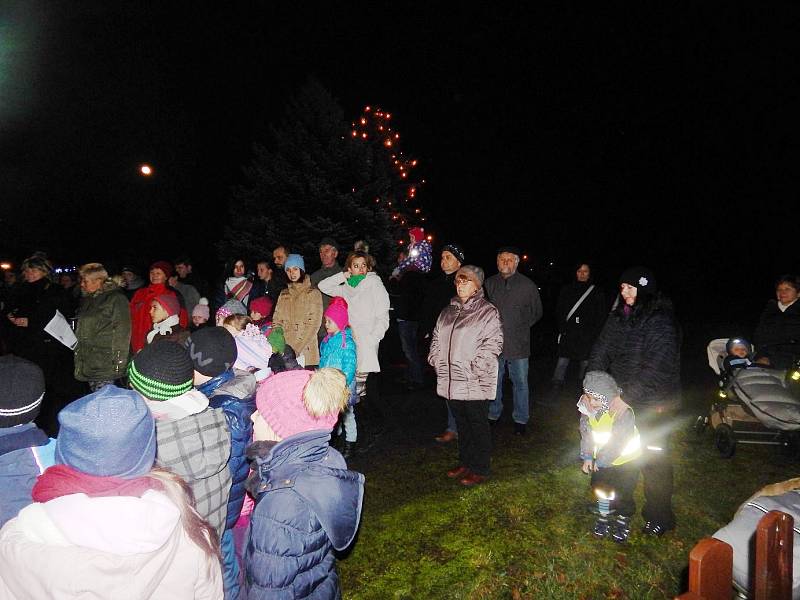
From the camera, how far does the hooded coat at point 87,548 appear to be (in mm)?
1266

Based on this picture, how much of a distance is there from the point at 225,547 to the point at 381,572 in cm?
140

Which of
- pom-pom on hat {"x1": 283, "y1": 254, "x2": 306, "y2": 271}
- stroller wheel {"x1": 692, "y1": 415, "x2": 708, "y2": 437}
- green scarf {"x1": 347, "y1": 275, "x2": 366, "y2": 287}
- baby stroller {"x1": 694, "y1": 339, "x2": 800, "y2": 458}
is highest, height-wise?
pom-pom on hat {"x1": 283, "y1": 254, "x2": 306, "y2": 271}

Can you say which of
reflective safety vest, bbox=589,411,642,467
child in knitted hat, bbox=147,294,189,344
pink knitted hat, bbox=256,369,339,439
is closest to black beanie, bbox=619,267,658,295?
reflective safety vest, bbox=589,411,642,467

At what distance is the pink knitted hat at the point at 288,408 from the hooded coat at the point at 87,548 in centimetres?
79

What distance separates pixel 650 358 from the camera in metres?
3.49

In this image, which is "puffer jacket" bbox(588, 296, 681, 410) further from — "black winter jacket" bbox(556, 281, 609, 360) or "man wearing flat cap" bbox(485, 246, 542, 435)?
"black winter jacket" bbox(556, 281, 609, 360)

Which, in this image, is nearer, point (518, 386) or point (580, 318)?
point (518, 386)

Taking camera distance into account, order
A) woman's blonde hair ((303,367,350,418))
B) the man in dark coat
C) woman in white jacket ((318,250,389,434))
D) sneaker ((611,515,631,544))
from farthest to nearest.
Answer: the man in dark coat → woman in white jacket ((318,250,389,434)) → sneaker ((611,515,631,544)) → woman's blonde hair ((303,367,350,418))

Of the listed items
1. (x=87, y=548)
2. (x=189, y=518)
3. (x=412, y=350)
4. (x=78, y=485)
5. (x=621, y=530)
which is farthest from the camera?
(x=412, y=350)

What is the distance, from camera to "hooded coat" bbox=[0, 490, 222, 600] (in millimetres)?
1266

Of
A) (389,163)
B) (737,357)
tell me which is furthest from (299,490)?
(389,163)

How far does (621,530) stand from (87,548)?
3651 millimetres

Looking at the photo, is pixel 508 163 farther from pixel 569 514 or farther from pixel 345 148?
pixel 569 514

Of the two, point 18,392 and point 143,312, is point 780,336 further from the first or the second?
point 143,312
